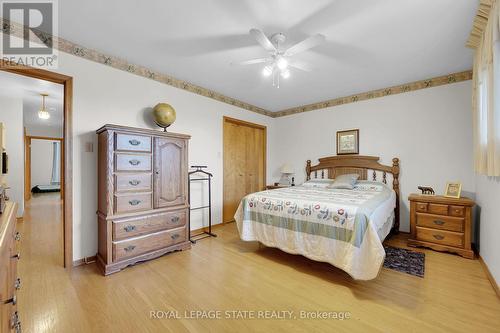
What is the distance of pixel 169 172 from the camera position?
9.09ft

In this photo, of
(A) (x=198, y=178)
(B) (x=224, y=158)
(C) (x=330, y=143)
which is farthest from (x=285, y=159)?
(A) (x=198, y=178)

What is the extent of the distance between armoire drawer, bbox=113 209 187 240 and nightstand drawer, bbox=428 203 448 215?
10.6 feet

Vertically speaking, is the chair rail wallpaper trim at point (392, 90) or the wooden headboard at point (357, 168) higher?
the chair rail wallpaper trim at point (392, 90)

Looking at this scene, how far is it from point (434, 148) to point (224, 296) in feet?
12.1

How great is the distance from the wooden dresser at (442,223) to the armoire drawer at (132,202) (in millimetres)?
3432

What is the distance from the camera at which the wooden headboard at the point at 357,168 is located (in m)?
3.62

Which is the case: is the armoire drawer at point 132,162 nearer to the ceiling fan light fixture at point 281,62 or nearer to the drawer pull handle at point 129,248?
the drawer pull handle at point 129,248

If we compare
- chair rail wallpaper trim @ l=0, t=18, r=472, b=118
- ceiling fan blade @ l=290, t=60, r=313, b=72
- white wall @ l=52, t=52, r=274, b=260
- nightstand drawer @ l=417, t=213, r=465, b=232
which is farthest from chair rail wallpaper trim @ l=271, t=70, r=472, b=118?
white wall @ l=52, t=52, r=274, b=260

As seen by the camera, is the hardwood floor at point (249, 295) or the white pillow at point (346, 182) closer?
Result: the hardwood floor at point (249, 295)

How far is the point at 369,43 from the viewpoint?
2369mm

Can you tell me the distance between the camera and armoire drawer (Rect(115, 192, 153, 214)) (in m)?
2.36

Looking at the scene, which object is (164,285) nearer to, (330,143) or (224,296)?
(224,296)

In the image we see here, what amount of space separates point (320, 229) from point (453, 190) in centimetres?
219

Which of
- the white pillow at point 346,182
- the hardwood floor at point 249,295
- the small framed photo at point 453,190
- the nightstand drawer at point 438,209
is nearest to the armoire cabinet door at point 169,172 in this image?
the hardwood floor at point 249,295
